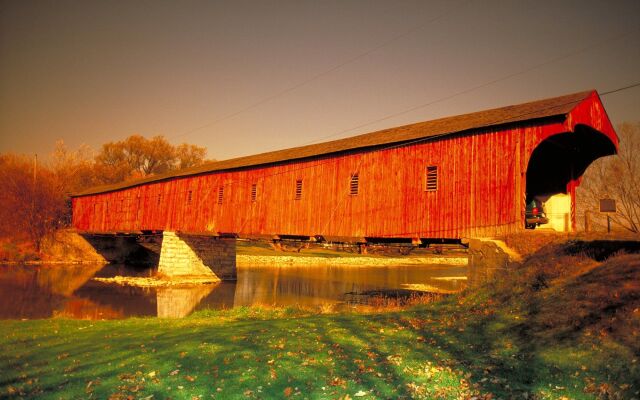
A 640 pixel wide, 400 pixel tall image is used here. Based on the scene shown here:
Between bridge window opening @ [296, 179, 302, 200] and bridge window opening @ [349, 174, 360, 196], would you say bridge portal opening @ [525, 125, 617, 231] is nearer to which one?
bridge window opening @ [349, 174, 360, 196]

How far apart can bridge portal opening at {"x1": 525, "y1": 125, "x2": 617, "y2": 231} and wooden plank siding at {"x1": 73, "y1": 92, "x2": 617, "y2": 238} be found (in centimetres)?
45

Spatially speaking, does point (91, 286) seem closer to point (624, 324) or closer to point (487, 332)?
point (487, 332)

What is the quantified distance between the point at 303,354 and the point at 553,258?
8188 mm

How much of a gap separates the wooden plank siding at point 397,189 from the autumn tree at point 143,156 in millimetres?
41857

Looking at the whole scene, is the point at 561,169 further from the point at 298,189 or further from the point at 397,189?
the point at 298,189

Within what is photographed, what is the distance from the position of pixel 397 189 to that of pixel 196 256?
1866 cm

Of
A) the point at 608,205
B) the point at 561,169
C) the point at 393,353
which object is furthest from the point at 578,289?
the point at 561,169

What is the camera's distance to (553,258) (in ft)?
39.5

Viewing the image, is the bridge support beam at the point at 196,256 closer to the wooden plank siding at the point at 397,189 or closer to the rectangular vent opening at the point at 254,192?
the wooden plank siding at the point at 397,189

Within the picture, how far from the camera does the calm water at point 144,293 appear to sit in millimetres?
20375

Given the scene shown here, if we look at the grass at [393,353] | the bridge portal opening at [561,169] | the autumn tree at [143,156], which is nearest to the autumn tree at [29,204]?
the autumn tree at [143,156]

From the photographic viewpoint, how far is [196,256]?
103 feet

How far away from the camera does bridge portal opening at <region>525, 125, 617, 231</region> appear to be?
17.6 meters

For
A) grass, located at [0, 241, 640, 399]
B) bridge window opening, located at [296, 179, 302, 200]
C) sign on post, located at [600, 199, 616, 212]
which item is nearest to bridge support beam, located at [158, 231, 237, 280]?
bridge window opening, located at [296, 179, 302, 200]
